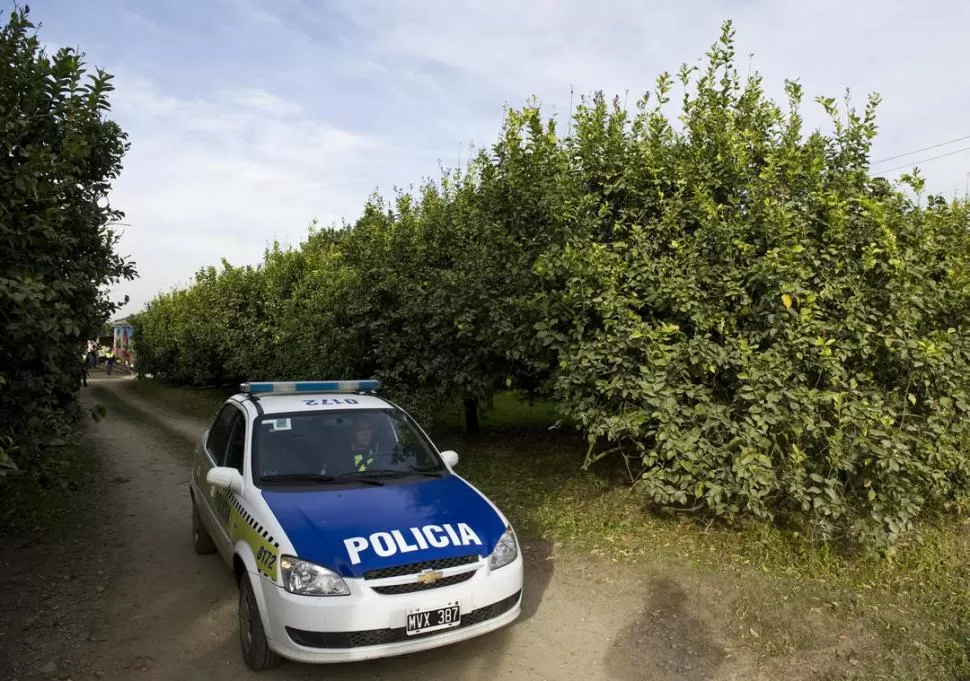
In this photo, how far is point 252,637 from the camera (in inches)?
162

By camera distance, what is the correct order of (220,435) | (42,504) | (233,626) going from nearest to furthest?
1. (233,626)
2. (220,435)
3. (42,504)

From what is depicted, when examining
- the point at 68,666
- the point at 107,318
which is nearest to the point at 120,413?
the point at 107,318

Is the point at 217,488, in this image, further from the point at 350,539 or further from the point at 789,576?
the point at 789,576

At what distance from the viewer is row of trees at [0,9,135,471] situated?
465 cm

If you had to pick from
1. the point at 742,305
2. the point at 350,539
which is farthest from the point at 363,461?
the point at 742,305

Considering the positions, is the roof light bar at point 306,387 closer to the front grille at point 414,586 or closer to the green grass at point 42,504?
the green grass at point 42,504

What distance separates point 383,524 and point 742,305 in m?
3.66

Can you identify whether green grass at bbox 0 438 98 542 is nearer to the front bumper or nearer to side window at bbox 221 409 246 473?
side window at bbox 221 409 246 473

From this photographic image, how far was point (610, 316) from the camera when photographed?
609 centimetres

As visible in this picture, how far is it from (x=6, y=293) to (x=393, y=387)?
21.0ft

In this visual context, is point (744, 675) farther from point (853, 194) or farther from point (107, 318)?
point (107, 318)

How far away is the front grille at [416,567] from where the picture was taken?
12.4 feet

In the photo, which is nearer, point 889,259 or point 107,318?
point 889,259

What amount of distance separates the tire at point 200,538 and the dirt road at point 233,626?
0.10 metres
